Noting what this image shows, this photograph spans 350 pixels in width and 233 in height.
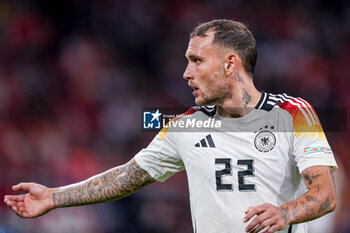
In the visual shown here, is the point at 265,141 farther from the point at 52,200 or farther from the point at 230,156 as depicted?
the point at 52,200

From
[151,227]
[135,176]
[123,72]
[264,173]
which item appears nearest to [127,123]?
[123,72]

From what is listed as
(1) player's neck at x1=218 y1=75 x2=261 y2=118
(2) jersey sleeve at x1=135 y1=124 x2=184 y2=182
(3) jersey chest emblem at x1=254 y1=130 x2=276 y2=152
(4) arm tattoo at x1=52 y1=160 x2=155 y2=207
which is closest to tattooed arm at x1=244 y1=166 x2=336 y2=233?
(3) jersey chest emblem at x1=254 y1=130 x2=276 y2=152

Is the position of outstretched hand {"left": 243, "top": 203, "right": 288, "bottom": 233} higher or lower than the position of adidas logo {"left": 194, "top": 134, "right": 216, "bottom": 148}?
lower

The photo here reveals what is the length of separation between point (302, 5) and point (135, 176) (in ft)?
24.2

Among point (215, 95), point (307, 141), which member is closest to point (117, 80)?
point (215, 95)

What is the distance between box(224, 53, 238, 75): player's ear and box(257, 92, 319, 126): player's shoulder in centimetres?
28

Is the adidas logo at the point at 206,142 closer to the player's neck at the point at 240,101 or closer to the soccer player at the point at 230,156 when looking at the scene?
the soccer player at the point at 230,156

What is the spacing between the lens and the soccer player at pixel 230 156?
3.41 metres

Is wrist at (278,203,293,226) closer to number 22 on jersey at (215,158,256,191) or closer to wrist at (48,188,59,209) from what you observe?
number 22 on jersey at (215,158,256,191)

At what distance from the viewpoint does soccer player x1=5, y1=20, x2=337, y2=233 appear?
3408 millimetres

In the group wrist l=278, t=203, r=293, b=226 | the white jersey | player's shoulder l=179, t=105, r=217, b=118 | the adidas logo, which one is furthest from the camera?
player's shoulder l=179, t=105, r=217, b=118

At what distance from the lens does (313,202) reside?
10.3ft

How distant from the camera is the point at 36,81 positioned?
927 centimetres

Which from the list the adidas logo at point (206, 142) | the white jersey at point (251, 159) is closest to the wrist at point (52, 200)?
the white jersey at point (251, 159)
